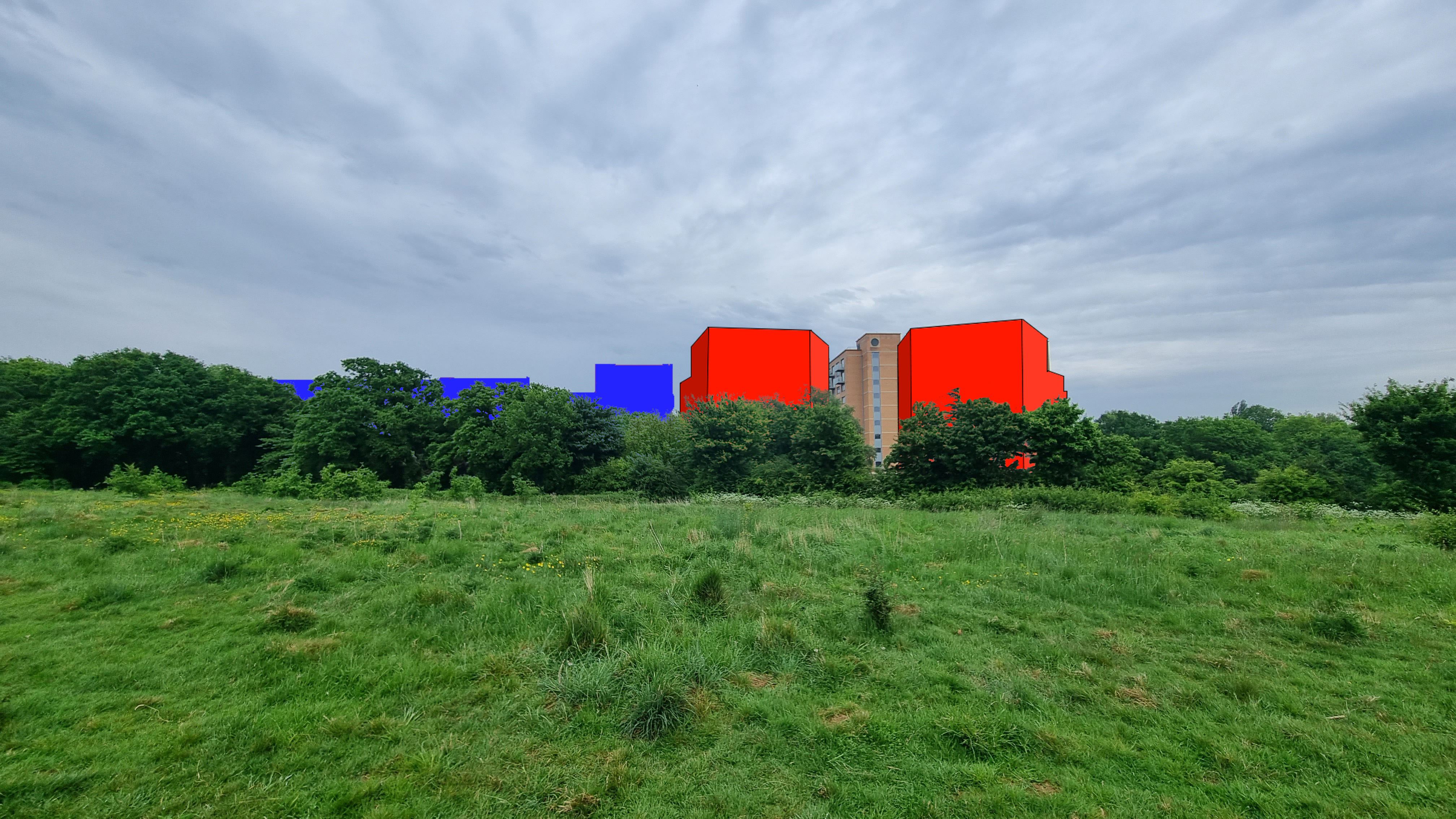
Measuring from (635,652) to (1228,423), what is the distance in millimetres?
56503

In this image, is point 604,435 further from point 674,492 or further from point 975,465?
point 975,465

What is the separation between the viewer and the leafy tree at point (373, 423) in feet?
104

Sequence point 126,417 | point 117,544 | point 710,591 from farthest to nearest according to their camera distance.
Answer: point 126,417 < point 117,544 < point 710,591

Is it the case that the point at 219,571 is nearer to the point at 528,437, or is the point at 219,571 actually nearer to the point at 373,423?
the point at 528,437

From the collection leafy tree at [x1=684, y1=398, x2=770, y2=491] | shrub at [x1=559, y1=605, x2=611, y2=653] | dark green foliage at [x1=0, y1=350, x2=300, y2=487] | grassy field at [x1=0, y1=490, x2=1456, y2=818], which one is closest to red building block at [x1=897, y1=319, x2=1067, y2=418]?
leafy tree at [x1=684, y1=398, x2=770, y2=491]

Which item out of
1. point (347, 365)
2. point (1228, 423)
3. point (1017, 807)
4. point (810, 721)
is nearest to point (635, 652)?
point (810, 721)

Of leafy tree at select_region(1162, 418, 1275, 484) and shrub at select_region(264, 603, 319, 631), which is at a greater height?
leafy tree at select_region(1162, 418, 1275, 484)

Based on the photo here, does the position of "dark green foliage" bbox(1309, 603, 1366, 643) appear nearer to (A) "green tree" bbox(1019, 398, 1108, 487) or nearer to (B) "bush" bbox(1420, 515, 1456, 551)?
(B) "bush" bbox(1420, 515, 1456, 551)

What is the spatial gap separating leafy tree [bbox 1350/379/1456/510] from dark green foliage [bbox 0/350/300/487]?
5788 centimetres

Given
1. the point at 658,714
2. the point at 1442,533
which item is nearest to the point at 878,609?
the point at 658,714

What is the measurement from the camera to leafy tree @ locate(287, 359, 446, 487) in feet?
104

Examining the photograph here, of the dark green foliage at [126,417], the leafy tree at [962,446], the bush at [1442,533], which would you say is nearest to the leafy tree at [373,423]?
the dark green foliage at [126,417]

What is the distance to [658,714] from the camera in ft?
14.5

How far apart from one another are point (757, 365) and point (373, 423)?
25406 mm
